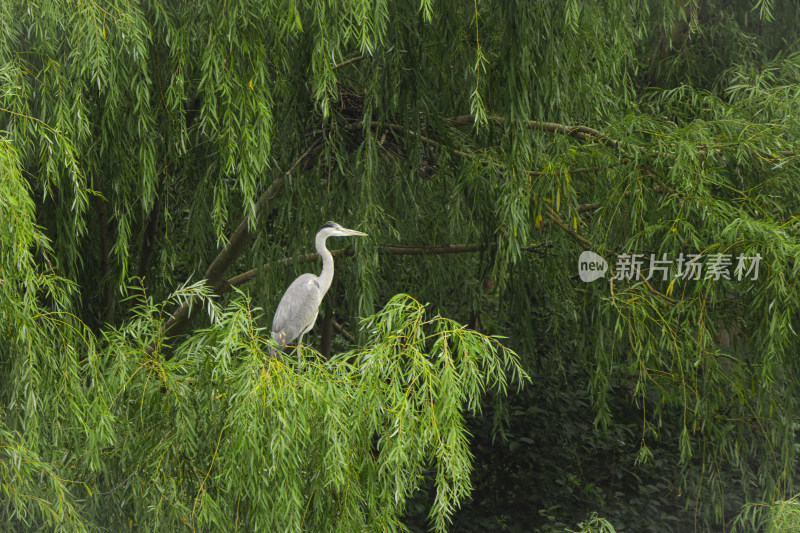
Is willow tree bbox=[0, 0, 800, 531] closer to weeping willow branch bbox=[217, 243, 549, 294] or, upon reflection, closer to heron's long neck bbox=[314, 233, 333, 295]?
weeping willow branch bbox=[217, 243, 549, 294]

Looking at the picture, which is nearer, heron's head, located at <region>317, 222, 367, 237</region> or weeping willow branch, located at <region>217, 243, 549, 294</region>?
heron's head, located at <region>317, 222, 367, 237</region>

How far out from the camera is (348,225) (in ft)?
11.2

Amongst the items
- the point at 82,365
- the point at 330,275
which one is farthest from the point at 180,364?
the point at 330,275

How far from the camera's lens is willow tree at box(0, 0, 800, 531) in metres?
2.26

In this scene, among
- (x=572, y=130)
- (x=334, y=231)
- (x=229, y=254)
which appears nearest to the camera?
(x=334, y=231)

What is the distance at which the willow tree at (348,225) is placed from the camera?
2258 mm

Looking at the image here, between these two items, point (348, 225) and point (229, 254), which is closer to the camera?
point (348, 225)

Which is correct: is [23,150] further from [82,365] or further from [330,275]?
[330,275]

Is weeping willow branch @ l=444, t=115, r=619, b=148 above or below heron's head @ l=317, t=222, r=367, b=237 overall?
above

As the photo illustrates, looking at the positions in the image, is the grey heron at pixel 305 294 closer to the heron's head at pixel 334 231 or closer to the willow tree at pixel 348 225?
the heron's head at pixel 334 231

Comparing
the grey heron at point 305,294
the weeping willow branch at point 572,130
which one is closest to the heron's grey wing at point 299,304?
the grey heron at point 305,294

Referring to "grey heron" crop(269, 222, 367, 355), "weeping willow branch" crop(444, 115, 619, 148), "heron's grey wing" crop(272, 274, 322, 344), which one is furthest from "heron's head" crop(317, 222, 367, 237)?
"weeping willow branch" crop(444, 115, 619, 148)

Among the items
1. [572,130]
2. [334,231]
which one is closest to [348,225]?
[334,231]

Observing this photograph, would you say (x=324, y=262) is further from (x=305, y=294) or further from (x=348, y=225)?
(x=348, y=225)
